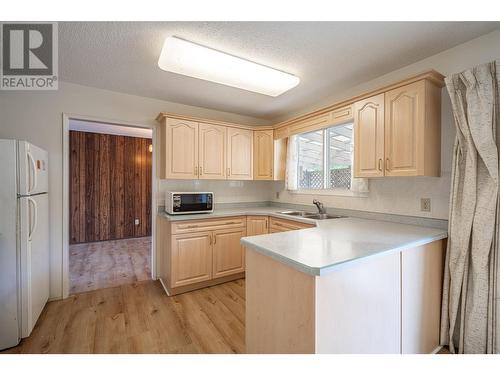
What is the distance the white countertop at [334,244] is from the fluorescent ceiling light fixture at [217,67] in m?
1.45

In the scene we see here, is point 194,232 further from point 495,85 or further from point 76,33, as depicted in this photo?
point 495,85

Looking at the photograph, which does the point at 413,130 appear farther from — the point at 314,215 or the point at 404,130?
the point at 314,215

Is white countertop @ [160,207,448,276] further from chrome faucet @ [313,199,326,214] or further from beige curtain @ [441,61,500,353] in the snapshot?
chrome faucet @ [313,199,326,214]

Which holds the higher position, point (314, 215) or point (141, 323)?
point (314, 215)

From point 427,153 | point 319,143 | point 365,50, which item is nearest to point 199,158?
point 319,143

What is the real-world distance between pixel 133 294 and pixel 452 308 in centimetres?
297

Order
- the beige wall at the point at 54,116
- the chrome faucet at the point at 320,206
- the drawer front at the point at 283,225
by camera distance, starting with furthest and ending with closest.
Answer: the chrome faucet at the point at 320,206, the drawer front at the point at 283,225, the beige wall at the point at 54,116

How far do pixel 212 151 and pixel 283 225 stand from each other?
138 cm

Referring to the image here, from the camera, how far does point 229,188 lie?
3605mm

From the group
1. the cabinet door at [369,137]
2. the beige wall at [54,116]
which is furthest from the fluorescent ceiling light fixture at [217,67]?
the beige wall at [54,116]

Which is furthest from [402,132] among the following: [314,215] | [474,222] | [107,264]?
[107,264]

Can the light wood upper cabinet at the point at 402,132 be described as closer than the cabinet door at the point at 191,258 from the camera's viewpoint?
Yes

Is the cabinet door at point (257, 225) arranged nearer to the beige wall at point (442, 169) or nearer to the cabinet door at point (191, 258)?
the cabinet door at point (191, 258)

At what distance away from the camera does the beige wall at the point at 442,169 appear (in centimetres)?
171
